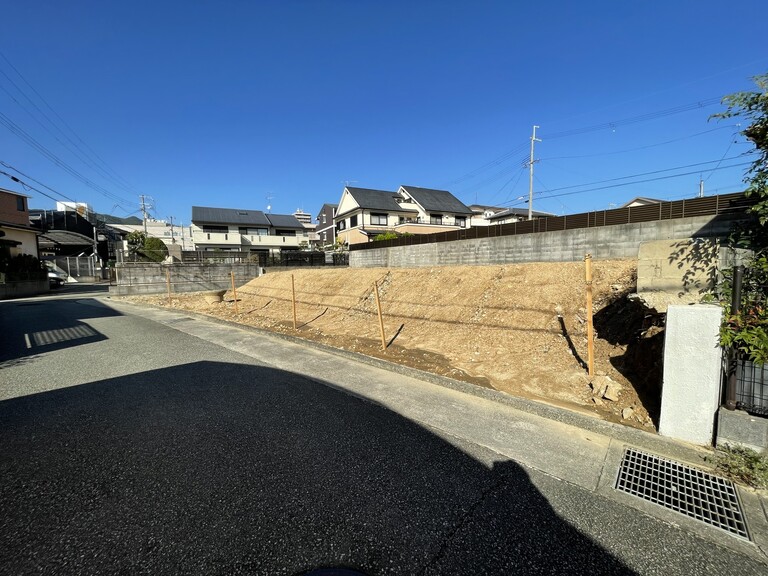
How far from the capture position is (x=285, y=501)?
7.06 feet

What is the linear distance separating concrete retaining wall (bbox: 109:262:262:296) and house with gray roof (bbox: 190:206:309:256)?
13.1 meters

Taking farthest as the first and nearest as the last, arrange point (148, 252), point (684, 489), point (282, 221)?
1. point (282, 221)
2. point (148, 252)
3. point (684, 489)

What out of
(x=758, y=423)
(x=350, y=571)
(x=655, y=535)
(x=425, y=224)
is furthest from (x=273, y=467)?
(x=425, y=224)

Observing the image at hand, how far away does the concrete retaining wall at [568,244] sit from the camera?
729 cm

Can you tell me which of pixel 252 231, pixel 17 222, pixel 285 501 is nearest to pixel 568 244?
pixel 285 501

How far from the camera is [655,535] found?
1938 mm

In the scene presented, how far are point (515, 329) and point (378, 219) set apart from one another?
25.3 m

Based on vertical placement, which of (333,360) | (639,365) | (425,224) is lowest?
(333,360)

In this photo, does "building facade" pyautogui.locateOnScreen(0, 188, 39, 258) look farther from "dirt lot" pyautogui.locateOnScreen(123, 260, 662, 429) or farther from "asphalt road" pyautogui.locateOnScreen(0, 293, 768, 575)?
"asphalt road" pyautogui.locateOnScreen(0, 293, 768, 575)

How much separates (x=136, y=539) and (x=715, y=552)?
132 inches

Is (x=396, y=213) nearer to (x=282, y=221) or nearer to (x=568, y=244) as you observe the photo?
(x=282, y=221)

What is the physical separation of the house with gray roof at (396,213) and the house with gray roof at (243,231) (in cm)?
755

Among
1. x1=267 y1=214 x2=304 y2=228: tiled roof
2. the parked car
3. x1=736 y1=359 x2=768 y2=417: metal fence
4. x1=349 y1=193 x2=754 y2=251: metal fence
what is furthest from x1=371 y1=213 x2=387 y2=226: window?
x1=736 y1=359 x2=768 y2=417: metal fence

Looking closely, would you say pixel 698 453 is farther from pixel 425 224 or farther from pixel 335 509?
pixel 425 224
